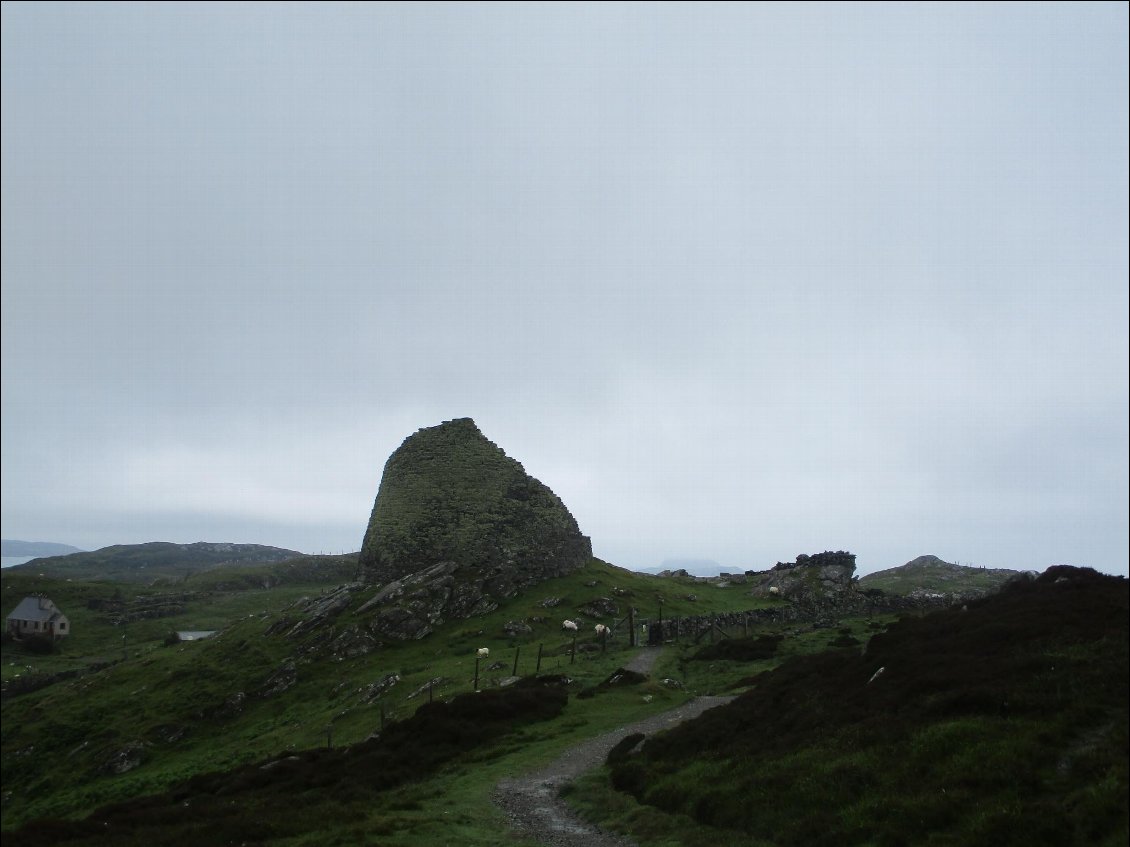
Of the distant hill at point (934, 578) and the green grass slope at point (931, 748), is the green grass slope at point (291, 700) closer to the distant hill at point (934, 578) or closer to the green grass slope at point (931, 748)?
the green grass slope at point (931, 748)

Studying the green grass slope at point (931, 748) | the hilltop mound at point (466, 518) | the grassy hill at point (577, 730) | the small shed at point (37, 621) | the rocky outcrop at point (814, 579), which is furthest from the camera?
the small shed at point (37, 621)

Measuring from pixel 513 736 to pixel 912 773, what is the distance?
68.6 feet

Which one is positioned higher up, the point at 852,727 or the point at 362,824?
the point at 852,727

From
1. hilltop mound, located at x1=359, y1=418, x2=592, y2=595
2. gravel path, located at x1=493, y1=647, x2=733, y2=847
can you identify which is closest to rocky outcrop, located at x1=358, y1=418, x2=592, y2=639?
hilltop mound, located at x1=359, y1=418, x2=592, y2=595

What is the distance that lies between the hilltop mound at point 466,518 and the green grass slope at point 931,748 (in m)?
43.4

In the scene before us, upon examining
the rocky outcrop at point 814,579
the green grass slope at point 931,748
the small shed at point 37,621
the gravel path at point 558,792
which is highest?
the rocky outcrop at point 814,579

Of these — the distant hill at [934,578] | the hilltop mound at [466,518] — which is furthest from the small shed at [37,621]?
the distant hill at [934,578]

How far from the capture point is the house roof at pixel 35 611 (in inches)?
4122

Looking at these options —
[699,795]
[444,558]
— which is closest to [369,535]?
[444,558]

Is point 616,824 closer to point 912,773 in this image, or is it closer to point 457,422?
point 912,773

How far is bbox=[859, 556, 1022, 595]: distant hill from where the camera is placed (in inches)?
3327

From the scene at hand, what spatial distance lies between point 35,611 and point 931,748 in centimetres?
12907

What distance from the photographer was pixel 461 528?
72.2 meters

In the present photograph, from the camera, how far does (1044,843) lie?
11969mm
